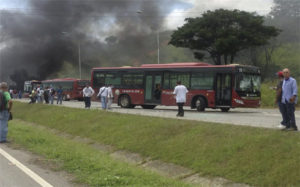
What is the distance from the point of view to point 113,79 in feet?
89.1

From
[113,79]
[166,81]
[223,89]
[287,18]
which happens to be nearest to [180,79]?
[166,81]

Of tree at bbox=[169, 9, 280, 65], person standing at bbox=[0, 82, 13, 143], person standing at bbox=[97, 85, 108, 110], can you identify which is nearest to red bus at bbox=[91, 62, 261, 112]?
person standing at bbox=[97, 85, 108, 110]

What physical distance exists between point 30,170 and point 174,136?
4734 millimetres

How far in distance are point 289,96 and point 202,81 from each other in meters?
13.1

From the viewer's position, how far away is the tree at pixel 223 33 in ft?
147

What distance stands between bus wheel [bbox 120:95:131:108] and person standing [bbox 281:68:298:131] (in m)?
16.8

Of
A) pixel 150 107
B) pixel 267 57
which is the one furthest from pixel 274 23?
pixel 150 107

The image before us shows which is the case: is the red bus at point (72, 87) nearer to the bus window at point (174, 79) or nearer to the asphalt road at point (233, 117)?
the bus window at point (174, 79)

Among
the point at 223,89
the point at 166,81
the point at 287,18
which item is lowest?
→ the point at 223,89

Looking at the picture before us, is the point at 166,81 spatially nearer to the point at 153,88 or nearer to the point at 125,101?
the point at 153,88

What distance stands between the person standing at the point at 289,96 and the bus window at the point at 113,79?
17.9m

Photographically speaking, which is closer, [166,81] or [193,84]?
[193,84]

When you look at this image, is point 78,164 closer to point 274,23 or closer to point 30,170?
point 30,170

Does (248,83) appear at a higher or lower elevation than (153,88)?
higher
